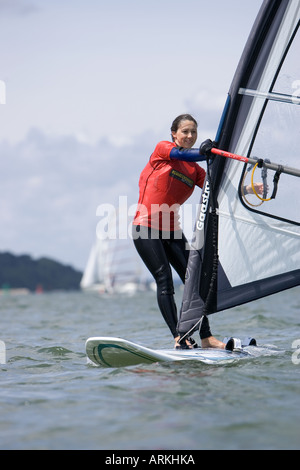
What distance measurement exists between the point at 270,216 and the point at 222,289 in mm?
676

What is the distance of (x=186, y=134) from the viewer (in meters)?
4.91

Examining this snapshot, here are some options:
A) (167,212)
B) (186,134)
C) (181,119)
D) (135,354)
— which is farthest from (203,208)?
(135,354)

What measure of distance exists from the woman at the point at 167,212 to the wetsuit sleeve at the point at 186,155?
5 cm

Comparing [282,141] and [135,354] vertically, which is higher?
[282,141]

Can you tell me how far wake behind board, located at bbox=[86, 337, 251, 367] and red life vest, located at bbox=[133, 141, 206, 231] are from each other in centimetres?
97

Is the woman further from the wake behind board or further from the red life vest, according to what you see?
the wake behind board

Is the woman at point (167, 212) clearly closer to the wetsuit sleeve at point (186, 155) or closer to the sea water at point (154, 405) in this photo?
the wetsuit sleeve at point (186, 155)

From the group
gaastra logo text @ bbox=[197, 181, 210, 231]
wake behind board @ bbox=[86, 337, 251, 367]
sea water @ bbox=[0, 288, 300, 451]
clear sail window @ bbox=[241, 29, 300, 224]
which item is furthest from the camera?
gaastra logo text @ bbox=[197, 181, 210, 231]

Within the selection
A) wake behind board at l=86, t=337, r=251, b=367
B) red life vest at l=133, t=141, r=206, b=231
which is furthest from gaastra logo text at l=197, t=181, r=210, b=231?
wake behind board at l=86, t=337, r=251, b=367

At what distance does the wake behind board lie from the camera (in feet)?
15.7

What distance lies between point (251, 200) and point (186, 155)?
2.07ft

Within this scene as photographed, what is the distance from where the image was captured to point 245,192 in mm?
4883

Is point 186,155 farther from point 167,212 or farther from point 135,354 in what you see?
point 135,354
